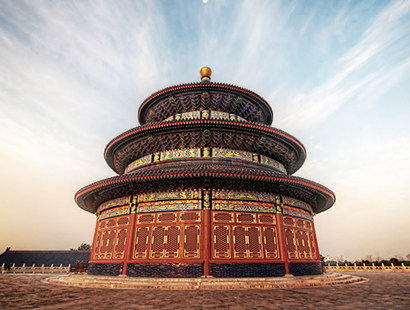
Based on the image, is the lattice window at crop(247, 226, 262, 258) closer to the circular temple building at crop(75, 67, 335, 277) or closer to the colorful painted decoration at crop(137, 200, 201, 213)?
the circular temple building at crop(75, 67, 335, 277)

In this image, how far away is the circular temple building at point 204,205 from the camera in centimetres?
1229

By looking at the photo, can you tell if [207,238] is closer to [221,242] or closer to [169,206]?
[221,242]

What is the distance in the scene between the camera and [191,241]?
40.6 feet

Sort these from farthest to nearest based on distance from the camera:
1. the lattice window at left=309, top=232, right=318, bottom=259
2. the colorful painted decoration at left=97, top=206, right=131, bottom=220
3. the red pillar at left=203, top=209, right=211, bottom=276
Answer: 1. the lattice window at left=309, top=232, right=318, bottom=259
2. the colorful painted decoration at left=97, top=206, right=131, bottom=220
3. the red pillar at left=203, top=209, right=211, bottom=276

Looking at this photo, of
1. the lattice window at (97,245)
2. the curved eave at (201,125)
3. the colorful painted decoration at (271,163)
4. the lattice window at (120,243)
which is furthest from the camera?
the colorful painted decoration at (271,163)

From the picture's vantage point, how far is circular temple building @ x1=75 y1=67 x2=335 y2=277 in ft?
40.3

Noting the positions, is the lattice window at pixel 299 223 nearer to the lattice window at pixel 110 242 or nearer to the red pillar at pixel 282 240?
the red pillar at pixel 282 240

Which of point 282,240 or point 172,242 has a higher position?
point 282,240

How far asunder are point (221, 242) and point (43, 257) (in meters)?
38.5

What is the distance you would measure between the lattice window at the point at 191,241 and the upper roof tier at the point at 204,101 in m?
10.4

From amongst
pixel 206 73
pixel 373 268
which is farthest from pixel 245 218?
pixel 373 268

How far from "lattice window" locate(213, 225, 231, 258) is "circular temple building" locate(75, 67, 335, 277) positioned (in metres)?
0.05

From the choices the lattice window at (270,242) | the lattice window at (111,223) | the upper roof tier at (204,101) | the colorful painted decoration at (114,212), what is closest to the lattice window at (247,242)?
the lattice window at (270,242)

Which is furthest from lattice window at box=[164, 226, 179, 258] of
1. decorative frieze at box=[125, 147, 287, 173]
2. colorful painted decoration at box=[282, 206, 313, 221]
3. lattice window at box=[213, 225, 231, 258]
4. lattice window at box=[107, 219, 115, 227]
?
colorful painted decoration at box=[282, 206, 313, 221]
